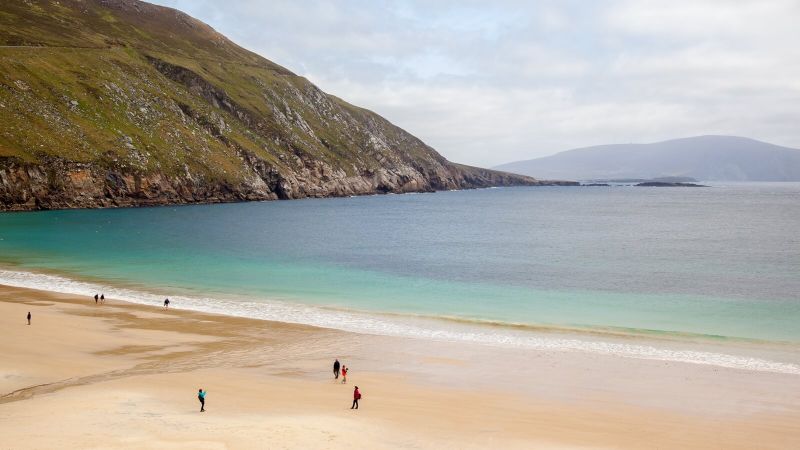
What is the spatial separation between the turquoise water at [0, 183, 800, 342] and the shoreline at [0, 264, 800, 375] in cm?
187

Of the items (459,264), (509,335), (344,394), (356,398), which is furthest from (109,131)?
(356,398)

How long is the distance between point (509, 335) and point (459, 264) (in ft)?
104

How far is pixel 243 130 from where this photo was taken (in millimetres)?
194750

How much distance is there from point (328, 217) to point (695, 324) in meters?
100

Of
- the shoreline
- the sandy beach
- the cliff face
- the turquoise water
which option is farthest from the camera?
the cliff face

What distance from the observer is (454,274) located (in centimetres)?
6519

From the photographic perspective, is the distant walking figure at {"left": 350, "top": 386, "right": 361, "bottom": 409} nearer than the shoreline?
Yes

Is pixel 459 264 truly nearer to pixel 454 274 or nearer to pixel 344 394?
pixel 454 274

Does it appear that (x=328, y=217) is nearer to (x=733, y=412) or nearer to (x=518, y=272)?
(x=518, y=272)

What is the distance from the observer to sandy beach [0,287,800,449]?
22406mm

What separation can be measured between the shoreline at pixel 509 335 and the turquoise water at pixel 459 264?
1869 mm

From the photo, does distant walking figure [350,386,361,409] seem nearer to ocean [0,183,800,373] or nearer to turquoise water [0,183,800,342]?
ocean [0,183,800,373]

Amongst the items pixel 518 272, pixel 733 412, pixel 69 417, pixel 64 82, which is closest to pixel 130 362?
pixel 69 417

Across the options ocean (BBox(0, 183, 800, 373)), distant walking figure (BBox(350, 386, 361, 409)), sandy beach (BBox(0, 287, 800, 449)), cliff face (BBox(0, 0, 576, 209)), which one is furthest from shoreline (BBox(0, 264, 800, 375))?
cliff face (BBox(0, 0, 576, 209))
